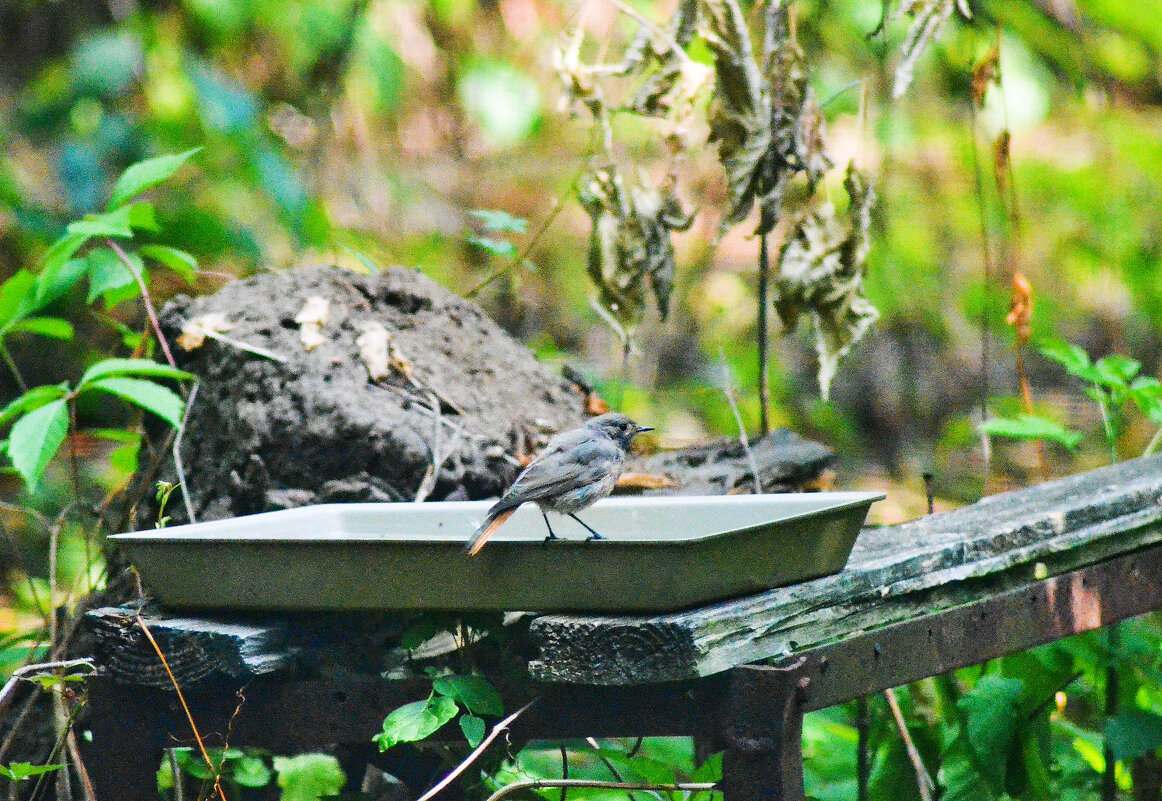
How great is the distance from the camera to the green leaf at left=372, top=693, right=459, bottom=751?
1970 millimetres

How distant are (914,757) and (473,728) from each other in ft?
4.77

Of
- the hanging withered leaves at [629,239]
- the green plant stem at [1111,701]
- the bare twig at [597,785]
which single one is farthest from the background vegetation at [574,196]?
the bare twig at [597,785]

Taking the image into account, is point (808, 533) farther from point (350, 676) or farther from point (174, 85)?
point (174, 85)

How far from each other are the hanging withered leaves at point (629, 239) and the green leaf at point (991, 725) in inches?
49.2

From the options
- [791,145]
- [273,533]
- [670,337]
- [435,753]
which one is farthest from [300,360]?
[670,337]

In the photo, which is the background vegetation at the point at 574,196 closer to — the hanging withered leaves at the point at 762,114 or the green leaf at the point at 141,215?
the hanging withered leaves at the point at 762,114

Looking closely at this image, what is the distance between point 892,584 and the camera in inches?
86.1

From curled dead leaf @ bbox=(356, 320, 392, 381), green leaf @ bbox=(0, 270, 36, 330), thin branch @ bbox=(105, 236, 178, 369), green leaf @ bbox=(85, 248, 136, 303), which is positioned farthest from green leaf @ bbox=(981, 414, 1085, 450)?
green leaf @ bbox=(0, 270, 36, 330)

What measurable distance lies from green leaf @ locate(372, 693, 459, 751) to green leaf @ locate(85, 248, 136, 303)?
4.84 ft

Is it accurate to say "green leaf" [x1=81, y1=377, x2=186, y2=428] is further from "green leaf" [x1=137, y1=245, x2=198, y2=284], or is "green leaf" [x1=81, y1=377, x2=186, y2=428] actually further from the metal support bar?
the metal support bar

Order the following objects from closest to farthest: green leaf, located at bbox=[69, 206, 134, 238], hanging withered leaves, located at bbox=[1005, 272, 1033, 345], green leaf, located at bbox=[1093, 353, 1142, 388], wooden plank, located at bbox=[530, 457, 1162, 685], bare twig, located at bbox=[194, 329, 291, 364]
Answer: wooden plank, located at bbox=[530, 457, 1162, 685] → green leaf, located at bbox=[69, 206, 134, 238] → bare twig, located at bbox=[194, 329, 291, 364] → green leaf, located at bbox=[1093, 353, 1142, 388] → hanging withered leaves, located at bbox=[1005, 272, 1033, 345]

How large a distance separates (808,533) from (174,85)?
6.14 meters

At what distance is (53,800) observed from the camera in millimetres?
2699

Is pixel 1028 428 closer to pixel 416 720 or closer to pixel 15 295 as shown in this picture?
pixel 416 720
